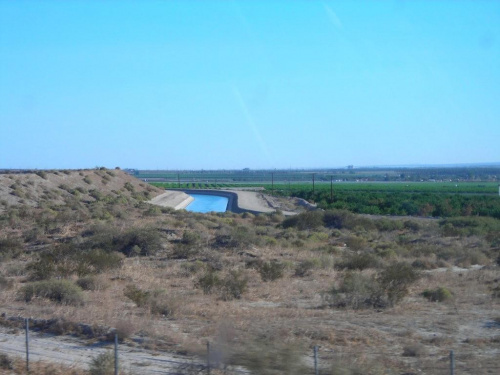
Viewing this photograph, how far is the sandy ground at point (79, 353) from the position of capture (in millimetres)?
11020

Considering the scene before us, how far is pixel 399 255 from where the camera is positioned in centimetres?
3119

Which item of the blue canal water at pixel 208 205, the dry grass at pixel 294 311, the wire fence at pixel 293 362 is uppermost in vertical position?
the wire fence at pixel 293 362

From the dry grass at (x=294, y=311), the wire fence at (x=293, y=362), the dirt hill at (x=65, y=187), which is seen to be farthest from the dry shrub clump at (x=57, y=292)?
the dirt hill at (x=65, y=187)

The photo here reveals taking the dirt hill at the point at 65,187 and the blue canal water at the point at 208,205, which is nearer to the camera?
the dirt hill at the point at 65,187

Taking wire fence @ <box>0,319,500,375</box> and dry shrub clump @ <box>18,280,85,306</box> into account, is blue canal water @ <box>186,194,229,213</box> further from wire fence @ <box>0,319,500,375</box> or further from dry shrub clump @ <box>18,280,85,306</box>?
wire fence @ <box>0,319,500,375</box>

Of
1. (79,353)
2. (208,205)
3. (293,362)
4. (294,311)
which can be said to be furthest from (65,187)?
(293,362)

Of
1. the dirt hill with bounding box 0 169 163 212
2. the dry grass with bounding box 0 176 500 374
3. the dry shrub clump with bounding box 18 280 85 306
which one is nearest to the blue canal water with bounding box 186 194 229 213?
the dirt hill with bounding box 0 169 163 212

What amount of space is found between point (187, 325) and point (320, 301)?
528 centimetres

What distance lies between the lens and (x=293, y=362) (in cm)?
884

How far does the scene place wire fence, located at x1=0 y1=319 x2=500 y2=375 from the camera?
353 inches

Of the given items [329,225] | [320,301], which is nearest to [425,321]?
[320,301]

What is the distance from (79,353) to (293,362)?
17.2 feet

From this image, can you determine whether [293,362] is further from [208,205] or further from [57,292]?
[208,205]

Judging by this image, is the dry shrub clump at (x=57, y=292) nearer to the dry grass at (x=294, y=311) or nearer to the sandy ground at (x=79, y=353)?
the dry grass at (x=294, y=311)
